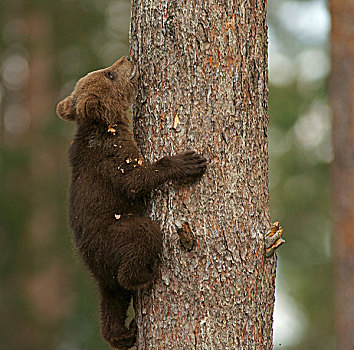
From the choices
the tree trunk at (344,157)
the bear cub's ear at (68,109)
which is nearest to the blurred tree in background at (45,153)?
the tree trunk at (344,157)

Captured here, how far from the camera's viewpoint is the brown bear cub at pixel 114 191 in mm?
3404

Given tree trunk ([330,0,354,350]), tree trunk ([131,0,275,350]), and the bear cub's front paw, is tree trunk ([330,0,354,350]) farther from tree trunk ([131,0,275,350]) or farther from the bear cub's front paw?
the bear cub's front paw

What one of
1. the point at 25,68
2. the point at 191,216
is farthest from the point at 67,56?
the point at 191,216

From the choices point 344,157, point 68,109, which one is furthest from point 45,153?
point 68,109

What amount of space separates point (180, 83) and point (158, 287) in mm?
1251

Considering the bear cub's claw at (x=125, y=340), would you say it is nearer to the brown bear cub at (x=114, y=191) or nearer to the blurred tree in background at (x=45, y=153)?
the brown bear cub at (x=114, y=191)

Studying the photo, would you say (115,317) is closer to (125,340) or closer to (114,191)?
(125,340)

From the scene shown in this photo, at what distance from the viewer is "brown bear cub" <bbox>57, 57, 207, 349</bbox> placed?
3.40 metres

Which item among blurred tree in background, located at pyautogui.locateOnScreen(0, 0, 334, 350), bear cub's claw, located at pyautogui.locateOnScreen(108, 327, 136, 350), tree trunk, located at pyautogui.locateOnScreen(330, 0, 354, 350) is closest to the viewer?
bear cub's claw, located at pyautogui.locateOnScreen(108, 327, 136, 350)

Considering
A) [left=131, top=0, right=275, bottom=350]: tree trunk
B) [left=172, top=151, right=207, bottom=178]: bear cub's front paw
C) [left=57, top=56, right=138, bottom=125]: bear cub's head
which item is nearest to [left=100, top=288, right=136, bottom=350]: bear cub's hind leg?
[left=131, top=0, right=275, bottom=350]: tree trunk

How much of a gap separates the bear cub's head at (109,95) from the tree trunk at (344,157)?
5.00 metres

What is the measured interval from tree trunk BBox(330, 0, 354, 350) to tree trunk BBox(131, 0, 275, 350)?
16.0ft

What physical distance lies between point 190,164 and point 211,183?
193 mm

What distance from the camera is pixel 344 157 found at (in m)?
8.16
